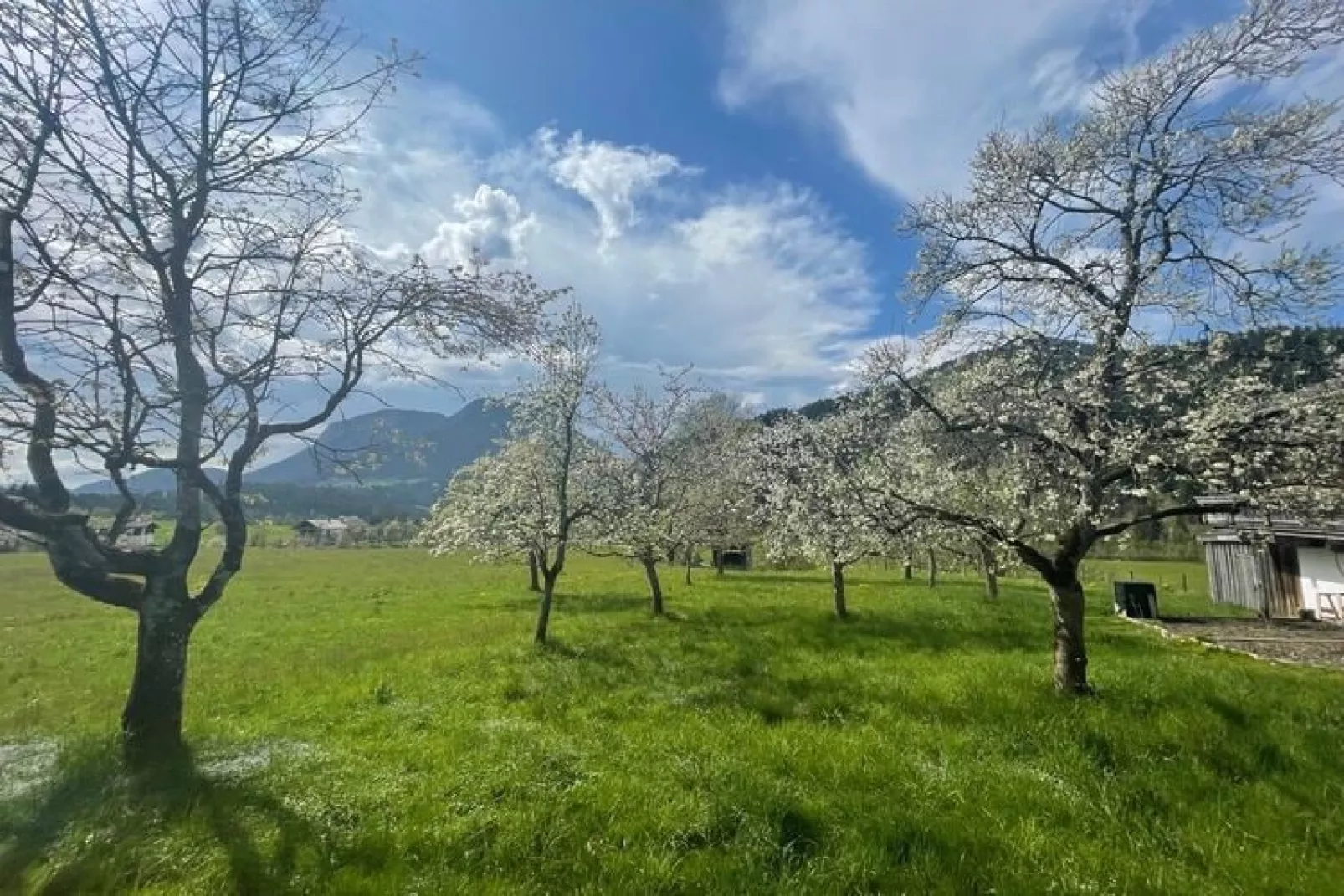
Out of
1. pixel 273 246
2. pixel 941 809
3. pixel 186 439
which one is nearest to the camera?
pixel 941 809

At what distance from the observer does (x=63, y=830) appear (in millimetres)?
6320

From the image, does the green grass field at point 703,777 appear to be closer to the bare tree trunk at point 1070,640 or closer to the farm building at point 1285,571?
the bare tree trunk at point 1070,640

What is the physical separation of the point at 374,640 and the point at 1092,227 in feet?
70.9

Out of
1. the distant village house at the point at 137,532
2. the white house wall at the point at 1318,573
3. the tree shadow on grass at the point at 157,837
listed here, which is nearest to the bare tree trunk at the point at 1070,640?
the tree shadow on grass at the point at 157,837

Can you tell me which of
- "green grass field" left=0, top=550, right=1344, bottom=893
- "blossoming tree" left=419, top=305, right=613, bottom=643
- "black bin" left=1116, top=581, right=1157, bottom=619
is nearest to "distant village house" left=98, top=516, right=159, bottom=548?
"green grass field" left=0, top=550, right=1344, bottom=893

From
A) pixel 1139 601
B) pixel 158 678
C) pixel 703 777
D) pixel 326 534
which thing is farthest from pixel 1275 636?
pixel 326 534

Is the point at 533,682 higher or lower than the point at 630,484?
lower

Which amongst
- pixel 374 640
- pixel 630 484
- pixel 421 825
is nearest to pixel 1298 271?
pixel 421 825

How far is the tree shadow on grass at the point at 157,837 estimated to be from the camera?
547 cm

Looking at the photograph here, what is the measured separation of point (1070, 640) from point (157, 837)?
40.6 feet

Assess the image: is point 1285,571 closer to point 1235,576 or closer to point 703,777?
point 1235,576

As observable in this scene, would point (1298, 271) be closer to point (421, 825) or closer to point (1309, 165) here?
point (1309, 165)

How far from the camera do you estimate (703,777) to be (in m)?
7.58

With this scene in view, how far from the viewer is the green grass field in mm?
5664
